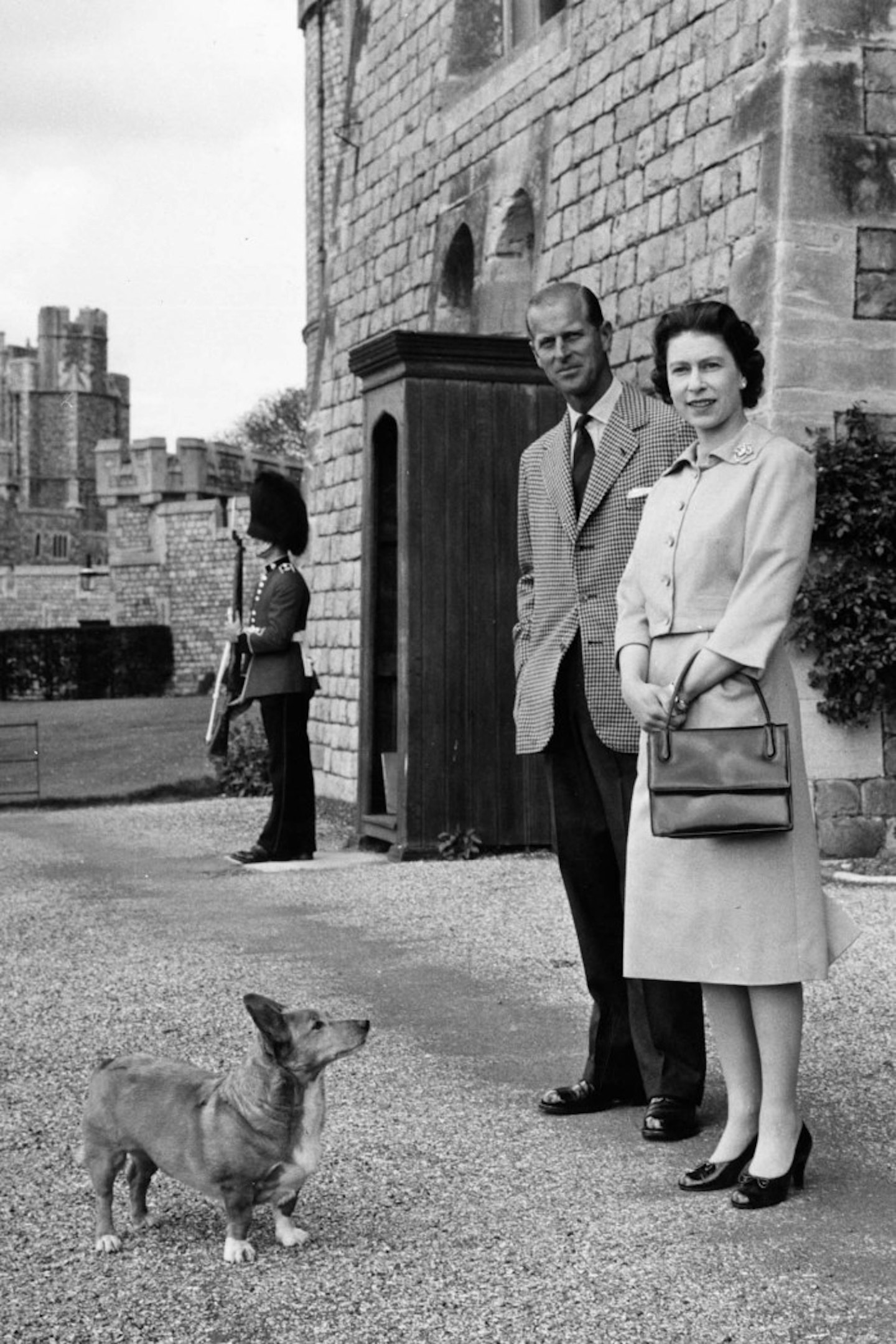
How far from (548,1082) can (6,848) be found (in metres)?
6.95

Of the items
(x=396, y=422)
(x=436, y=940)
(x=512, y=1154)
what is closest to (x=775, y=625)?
(x=512, y=1154)

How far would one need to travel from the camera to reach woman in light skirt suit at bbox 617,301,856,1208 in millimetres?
3682

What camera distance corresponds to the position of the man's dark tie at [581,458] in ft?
15.1

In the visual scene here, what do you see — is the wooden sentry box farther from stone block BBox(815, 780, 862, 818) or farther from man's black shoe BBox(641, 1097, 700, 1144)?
man's black shoe BBox(641, 1097, 700, 1144)

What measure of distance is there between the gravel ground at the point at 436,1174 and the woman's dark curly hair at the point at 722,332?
1.61 metres

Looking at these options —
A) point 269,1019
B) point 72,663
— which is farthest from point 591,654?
point 72,663

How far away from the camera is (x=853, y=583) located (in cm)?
866

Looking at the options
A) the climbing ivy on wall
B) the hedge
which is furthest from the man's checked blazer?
the hedge

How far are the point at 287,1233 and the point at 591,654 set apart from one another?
1.53 m

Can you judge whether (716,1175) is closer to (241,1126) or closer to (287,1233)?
(287,1233)

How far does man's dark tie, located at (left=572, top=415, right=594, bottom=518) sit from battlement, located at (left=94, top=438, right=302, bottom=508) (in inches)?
1438

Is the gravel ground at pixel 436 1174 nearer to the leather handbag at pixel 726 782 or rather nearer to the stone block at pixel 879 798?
the leather handbag at pixel 726 782

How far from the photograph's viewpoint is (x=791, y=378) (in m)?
8.58

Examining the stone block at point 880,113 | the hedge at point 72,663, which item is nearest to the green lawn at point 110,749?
the stone block at point 880,113
